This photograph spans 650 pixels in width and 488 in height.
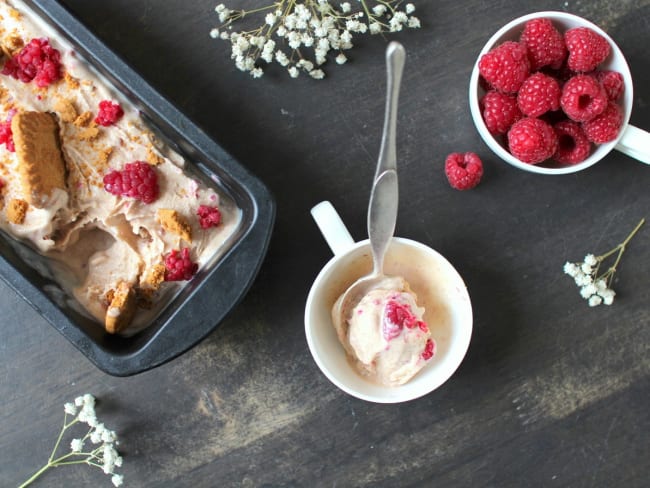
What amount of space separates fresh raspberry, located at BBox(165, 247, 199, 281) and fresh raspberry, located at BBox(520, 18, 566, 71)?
2.70 ft

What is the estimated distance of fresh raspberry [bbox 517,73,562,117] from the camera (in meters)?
1.25

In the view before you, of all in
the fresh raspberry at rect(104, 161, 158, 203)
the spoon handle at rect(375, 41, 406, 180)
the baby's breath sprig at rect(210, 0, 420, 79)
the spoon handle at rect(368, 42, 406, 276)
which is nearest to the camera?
the spoon handle at rect(375, 41, 406, 180)

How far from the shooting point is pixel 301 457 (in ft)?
4.82

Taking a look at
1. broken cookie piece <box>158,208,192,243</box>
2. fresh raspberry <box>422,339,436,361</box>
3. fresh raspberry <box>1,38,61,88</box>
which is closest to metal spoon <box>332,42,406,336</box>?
fresh raspberry <box>422,339,436,361</box>

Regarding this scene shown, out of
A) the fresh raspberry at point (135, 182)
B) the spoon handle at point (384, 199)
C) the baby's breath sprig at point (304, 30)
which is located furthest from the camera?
the baby's breath sprig at point (304, 30)

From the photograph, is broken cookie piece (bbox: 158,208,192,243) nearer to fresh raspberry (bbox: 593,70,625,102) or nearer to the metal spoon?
the metal spoon

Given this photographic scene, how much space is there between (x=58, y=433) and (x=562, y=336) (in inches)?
47.9

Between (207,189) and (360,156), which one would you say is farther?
(360,156)

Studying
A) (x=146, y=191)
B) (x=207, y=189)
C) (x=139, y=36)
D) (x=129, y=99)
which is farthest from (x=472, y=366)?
(x=139, y=36)

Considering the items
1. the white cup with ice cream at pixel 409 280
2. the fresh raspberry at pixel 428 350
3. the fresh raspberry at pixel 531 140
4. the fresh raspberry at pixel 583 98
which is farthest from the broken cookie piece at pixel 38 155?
the fresh raspberry at pixel 583 98

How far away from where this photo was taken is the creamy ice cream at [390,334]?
1.23m

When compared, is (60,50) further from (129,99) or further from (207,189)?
(207,189)

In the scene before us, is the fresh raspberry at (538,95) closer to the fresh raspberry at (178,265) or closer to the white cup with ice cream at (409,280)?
the white cup with ice cream at (409,280)

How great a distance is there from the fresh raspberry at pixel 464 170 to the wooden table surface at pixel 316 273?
5 centimetres
